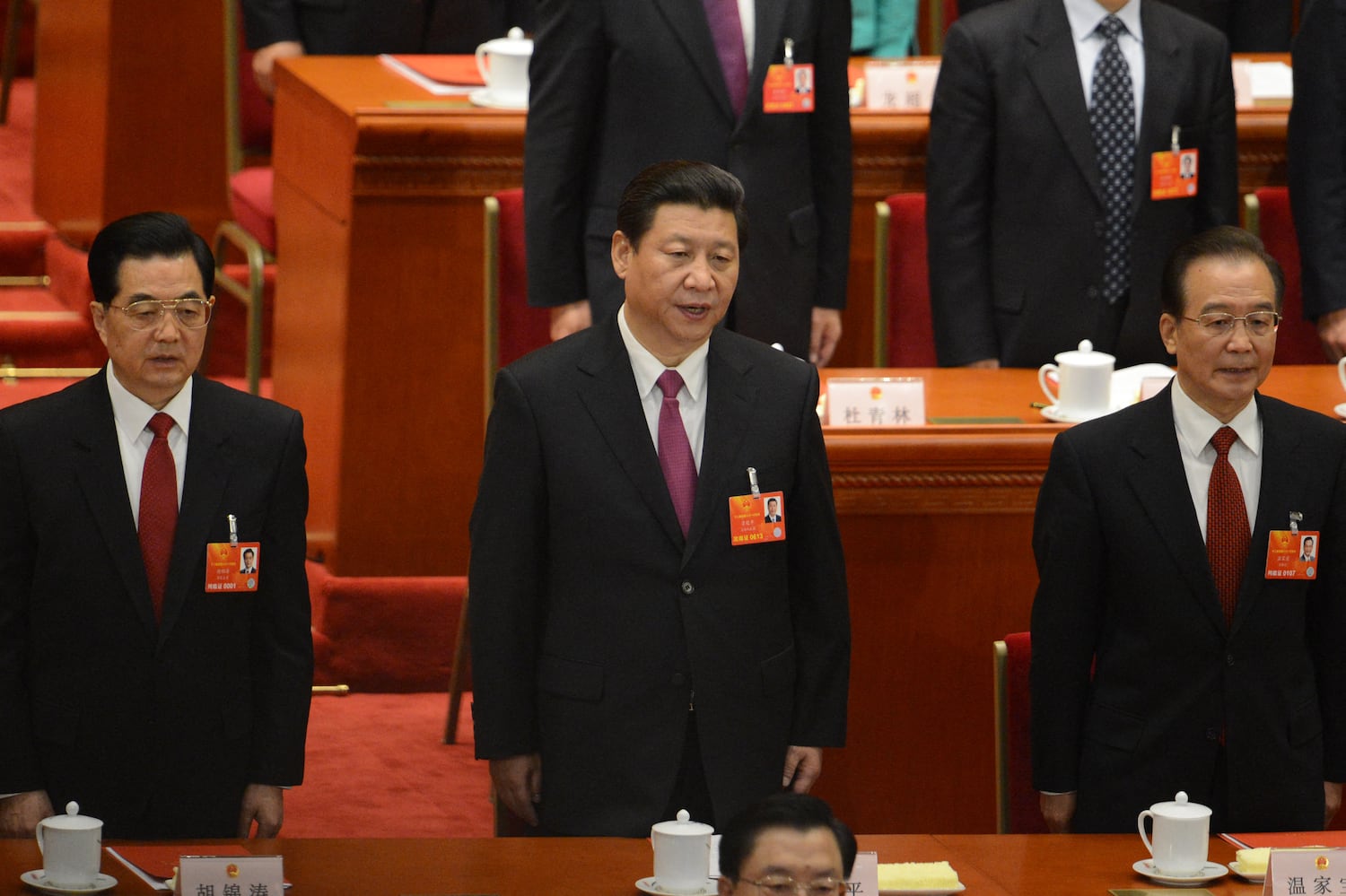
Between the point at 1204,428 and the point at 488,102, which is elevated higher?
the point at 488,102

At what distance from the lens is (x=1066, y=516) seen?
2816mm

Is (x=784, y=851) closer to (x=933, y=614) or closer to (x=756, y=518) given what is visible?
(x=756, y=518)

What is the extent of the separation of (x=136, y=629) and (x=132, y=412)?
0.28 meters

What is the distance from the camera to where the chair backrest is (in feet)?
9.29

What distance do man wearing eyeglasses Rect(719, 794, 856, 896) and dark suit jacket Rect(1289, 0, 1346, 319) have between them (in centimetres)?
228

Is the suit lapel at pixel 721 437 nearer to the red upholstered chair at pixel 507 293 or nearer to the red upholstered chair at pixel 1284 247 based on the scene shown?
the red upholstered chair at pixel 507 293

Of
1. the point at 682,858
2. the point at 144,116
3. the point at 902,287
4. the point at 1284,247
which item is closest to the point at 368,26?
the point at 144,116

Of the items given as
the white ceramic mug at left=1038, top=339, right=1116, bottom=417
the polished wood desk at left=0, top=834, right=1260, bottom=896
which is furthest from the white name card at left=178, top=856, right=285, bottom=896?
the white ceramic mug at left=1038, top=339, right=1116, bottom=417

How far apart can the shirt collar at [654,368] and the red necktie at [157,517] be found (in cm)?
61

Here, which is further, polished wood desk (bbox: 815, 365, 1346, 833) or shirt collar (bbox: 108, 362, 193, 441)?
polished wood desk (bbox: 815, 365, 1346, 833)

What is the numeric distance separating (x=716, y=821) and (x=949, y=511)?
76cm

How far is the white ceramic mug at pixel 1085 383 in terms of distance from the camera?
10.9 feet

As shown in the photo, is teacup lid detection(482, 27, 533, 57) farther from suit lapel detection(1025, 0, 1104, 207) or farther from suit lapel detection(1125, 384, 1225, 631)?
suit lapel detection(1125, 384, 1225, 631)

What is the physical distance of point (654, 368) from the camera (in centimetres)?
277
